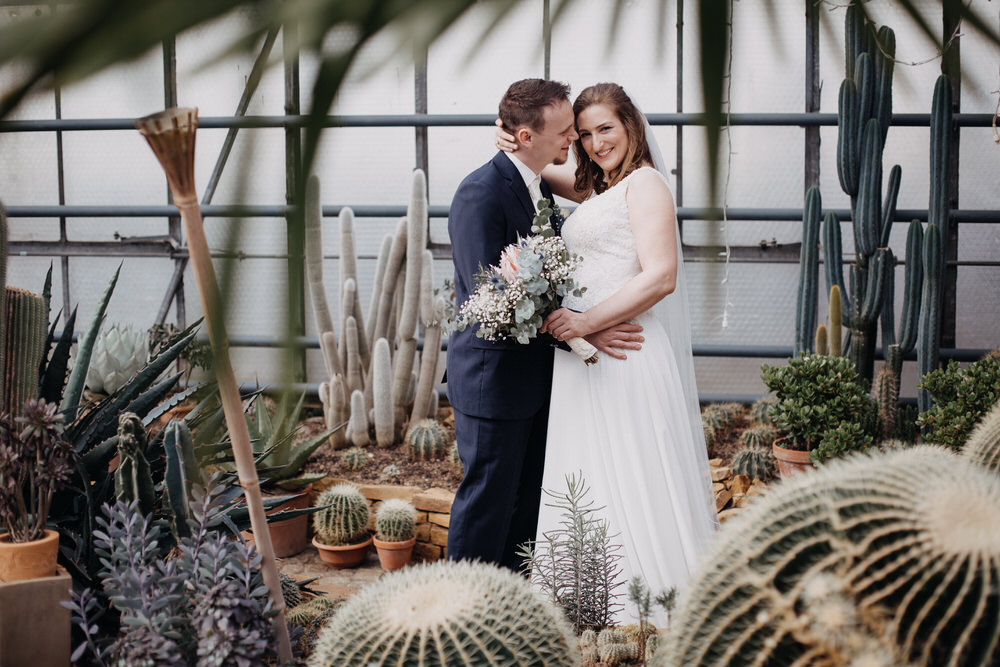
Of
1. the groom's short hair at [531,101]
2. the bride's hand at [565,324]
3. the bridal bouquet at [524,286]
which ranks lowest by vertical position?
the bride's hand at [565,324]

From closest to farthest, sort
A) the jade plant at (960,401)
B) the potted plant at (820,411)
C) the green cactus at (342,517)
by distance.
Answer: the jade plant at (960,401), the potted plant at (820,411), the green cactus at (342,517)

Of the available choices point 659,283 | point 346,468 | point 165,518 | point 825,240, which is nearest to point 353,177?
point 346,468

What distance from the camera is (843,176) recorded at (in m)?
3.83

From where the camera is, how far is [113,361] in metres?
3.62

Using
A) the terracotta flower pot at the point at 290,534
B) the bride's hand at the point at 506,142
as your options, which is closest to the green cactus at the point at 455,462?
the terracotta flower pot at the point at 290,534

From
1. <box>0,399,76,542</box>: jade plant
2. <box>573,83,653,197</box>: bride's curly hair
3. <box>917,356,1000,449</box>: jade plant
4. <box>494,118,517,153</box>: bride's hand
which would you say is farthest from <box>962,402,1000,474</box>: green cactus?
<box>0,399,76,542</box>: jade plant

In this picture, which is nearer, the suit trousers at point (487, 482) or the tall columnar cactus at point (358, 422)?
the suit trousers at point (487, 482)

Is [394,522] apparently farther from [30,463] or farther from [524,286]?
[30,463]

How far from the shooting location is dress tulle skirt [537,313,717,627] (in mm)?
2305

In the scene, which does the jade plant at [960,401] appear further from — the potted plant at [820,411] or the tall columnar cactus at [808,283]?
the tall columnar cactus at [808,283]

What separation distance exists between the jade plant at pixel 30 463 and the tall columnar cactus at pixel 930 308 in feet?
12.0

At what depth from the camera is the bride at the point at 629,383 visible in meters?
2.30

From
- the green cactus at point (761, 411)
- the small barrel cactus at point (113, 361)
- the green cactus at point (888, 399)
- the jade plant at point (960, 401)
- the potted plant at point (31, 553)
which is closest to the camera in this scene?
the potted plant at point (31, 553)

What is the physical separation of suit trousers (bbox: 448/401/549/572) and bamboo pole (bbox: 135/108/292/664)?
1.14m
